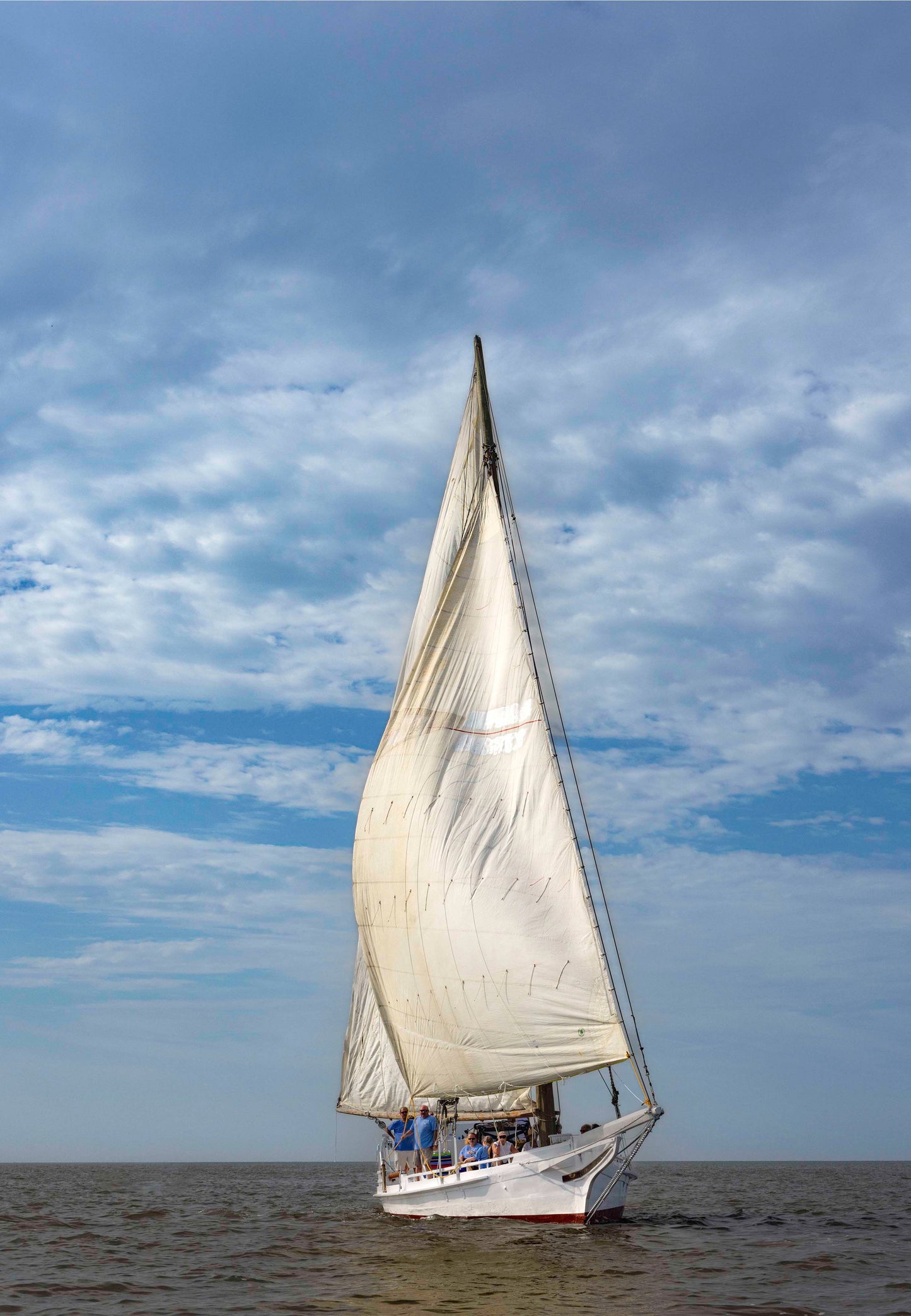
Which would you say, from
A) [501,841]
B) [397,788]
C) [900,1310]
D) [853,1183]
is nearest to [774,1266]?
[900,1310]

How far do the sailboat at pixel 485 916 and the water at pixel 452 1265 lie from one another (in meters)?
1.54

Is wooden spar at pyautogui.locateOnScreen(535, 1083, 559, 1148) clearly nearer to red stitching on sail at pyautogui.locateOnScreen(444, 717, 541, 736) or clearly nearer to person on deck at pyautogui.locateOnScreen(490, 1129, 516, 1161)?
person on deck at pyautogui.locateOnScreen(490, 1129, 516, 1161)

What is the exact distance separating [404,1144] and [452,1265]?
9.24 m

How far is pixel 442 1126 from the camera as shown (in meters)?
32.4

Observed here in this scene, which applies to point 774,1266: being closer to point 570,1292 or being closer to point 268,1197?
point 570,1292

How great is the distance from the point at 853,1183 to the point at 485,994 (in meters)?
80.1

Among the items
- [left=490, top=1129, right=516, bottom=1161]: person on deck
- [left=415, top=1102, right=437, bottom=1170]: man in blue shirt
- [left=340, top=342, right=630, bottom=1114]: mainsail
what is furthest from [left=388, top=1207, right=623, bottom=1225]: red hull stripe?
[left=340, top=342, right=630, bottom=1114]: mainsail

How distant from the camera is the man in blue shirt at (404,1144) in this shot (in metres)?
32.6

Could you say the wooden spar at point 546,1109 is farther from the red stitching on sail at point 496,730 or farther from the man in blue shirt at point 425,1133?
the red stitching on sail at point 496,730

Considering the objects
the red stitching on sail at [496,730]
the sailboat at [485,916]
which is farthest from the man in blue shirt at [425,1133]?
the red stitching on sail at [496,730]

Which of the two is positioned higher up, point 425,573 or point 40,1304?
point 425,573

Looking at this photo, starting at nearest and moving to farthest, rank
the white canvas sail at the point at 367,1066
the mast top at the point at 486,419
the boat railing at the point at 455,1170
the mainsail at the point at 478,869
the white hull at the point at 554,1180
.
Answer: the white hull at the point at 554,1180 < the boat railing at the point at 455,1170 < the mainsail at the point at 478,869 < the mast top at the point at 486,419 < the white canvas sail at the point at 367,1066

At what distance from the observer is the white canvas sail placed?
40.1 metres

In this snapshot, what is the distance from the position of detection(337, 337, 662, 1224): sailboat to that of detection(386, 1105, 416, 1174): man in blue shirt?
292 mm
